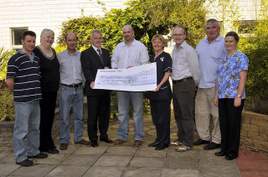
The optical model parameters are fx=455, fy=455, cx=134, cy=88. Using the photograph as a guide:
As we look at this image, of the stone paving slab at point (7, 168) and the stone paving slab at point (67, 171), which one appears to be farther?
the stone paving slab at point (7, 168)

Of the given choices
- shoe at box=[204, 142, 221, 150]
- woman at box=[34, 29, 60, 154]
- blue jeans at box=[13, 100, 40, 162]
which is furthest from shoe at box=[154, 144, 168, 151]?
blue jeans at box=[13, 100, 40, 162]

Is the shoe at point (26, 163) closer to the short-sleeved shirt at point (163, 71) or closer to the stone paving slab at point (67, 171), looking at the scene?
the stone paving slab at point (67, 171)

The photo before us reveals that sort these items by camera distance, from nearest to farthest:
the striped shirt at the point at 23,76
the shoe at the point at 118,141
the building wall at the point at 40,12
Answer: the striped shirt at the point at 23,76 → the shoe at the point at 118,141 → the building wall at the point at 40,12

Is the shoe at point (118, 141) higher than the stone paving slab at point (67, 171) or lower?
higher

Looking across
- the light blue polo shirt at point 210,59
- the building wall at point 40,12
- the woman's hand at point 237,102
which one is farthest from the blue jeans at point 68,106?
the building wall at point 40,12

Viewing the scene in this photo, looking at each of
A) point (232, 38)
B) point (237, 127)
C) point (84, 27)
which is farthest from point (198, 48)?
point (84, 27)

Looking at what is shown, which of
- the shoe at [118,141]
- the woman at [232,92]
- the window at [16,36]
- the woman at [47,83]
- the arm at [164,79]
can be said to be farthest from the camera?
the window at [16,36]

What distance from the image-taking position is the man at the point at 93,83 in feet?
23.8

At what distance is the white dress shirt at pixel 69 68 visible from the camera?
282 inches

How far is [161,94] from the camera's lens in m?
7.08

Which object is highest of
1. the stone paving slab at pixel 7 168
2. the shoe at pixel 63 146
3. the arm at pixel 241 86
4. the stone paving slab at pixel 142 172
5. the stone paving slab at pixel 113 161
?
the arm at pixel 241 86

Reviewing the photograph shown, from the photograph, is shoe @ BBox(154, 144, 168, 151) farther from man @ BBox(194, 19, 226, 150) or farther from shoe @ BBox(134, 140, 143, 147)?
man @ BBox(194, 19, 226, 150)

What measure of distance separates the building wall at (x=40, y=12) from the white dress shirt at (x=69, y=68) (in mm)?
6434

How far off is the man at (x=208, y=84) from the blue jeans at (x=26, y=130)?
8.39 feet
